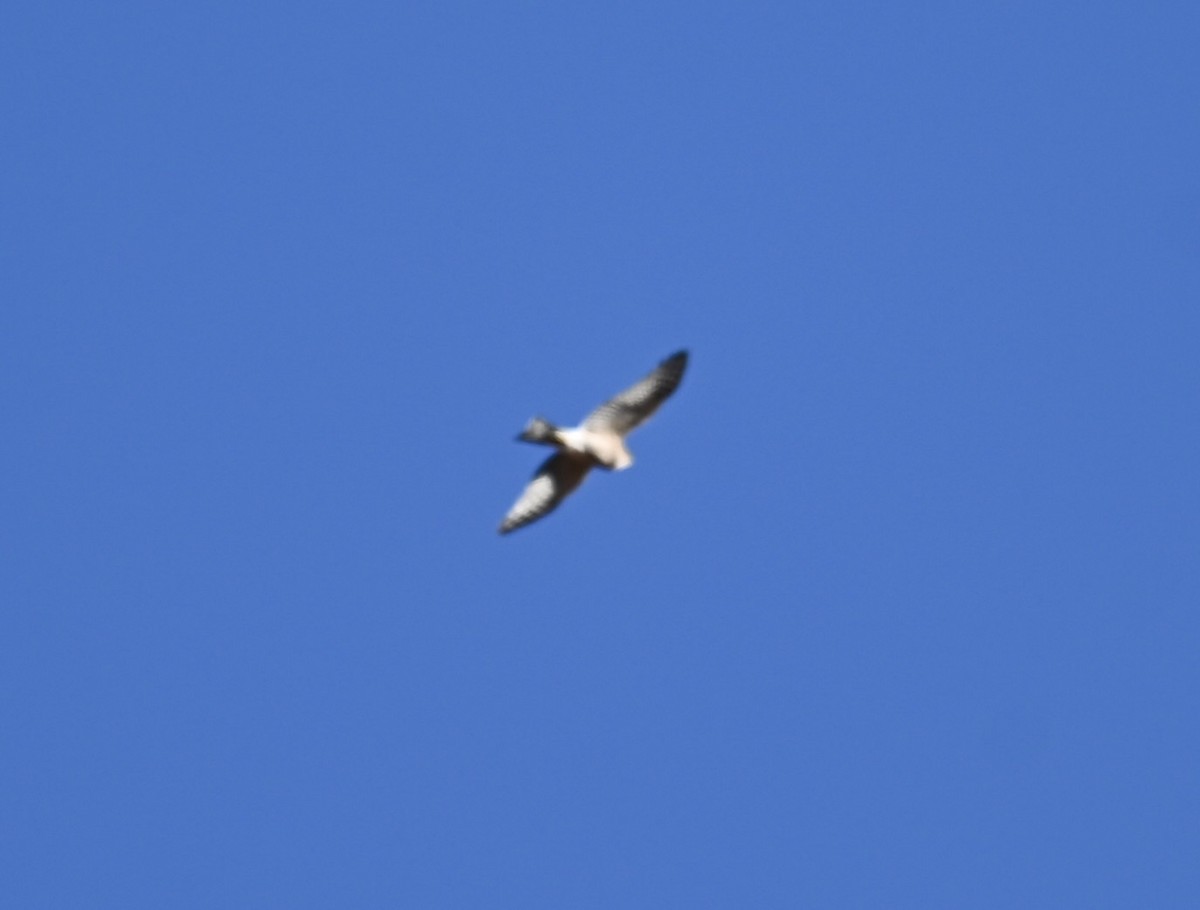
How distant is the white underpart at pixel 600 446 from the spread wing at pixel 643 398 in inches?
5.4

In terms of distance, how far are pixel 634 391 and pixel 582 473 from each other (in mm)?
1101

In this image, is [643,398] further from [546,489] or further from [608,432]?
[546,489]

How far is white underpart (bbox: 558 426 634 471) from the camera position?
95.3 ft

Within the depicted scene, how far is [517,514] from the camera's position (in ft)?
98.7

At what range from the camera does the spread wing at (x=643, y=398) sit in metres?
29.3

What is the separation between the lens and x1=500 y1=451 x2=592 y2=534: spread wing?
97.4 feet

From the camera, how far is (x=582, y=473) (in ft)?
97.6

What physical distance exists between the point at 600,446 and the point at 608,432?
277mm

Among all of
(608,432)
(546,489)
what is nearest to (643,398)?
(608,432)

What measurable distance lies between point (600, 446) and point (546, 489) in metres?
1.06

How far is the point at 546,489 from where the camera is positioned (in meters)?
29.9

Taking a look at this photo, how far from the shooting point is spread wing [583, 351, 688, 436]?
29344 millimetres

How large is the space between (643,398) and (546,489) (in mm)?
1530

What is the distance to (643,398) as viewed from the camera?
29344mm
